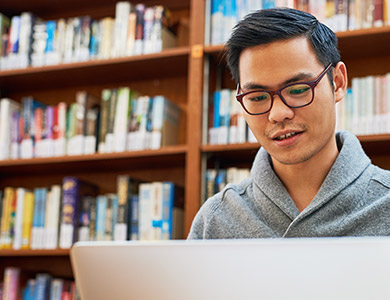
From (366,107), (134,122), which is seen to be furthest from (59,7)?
(366,107)

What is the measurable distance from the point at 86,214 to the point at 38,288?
1.33 feet

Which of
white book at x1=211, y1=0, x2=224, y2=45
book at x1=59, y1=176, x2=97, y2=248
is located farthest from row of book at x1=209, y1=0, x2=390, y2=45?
book at x1=59, y1=176, x2=97, y2=248

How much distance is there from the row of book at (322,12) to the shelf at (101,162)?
52 cm

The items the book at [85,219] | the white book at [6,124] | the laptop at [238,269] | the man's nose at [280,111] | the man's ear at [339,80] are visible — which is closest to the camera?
the laptop at [238,269]

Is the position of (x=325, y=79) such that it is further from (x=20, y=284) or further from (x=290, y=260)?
(x=20, y=284)

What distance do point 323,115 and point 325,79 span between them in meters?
0.08

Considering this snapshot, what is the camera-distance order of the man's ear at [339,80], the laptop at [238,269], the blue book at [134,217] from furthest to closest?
the blue book at [134,217] < the man's ear at [339,80] < the laptop at [238,269]

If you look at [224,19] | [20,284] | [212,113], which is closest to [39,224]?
[20,284]

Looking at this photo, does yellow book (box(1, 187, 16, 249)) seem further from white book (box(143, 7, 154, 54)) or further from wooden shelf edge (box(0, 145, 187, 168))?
white book (box(143, 7, 154, 54))

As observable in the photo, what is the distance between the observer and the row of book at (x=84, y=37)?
8.98 ft

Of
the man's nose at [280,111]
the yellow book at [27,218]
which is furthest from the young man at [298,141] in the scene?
the yellow book at [27,218]

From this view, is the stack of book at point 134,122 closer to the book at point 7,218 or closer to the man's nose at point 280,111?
the book at point 7,218

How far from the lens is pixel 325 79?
50.8 inches

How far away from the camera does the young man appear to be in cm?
126
